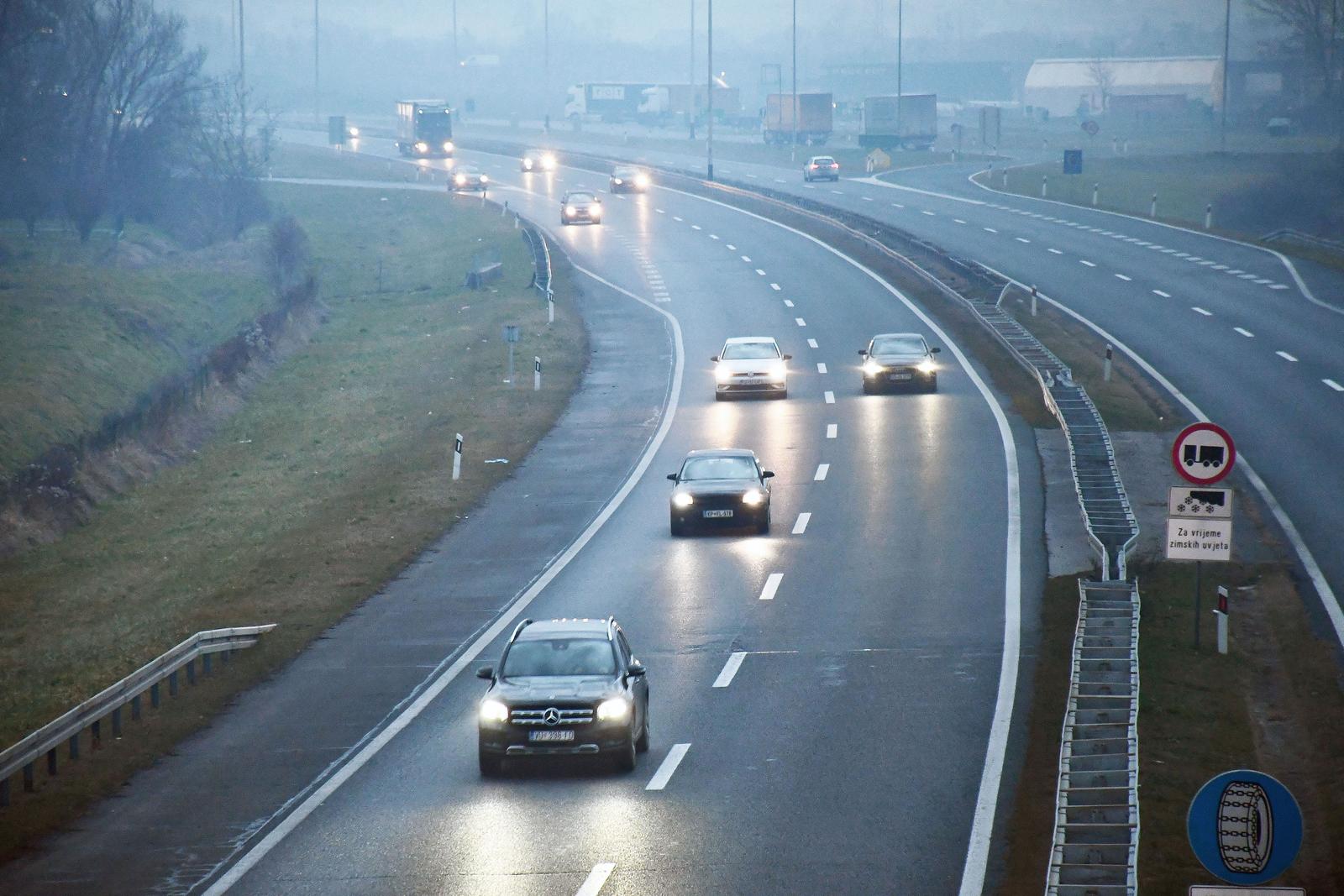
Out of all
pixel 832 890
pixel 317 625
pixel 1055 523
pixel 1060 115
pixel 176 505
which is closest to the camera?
pixel 832 890

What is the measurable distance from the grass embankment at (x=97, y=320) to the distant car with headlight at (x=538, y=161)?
28.3 metres

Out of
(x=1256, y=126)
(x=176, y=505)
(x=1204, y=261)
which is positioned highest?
(x=1256, y=126)

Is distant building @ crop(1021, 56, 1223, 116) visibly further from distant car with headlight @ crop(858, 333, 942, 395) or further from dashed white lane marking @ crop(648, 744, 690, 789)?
dashed white lane marking @ crop(648, 744, 690, 789)

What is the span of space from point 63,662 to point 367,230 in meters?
78.0

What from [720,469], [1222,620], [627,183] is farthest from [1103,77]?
[1222,620]

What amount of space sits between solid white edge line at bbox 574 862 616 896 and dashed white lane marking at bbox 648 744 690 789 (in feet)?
8.27

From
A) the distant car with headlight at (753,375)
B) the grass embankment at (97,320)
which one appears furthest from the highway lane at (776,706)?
the grass embankment at (97,320)

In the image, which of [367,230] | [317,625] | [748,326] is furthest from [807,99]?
[317,625]

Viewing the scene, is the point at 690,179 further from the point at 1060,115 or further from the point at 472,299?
the point at 1060,115

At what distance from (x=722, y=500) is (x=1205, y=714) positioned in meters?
12.2

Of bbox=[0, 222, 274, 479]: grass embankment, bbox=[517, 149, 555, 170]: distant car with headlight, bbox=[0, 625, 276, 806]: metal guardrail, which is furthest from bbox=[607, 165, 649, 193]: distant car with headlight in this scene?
bbox=[0, 625, 276, 806]: metal guardrail

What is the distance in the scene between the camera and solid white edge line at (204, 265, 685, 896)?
50.3 ft

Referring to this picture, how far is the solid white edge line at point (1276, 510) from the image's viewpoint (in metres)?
24.8

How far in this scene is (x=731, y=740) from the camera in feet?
61.9
